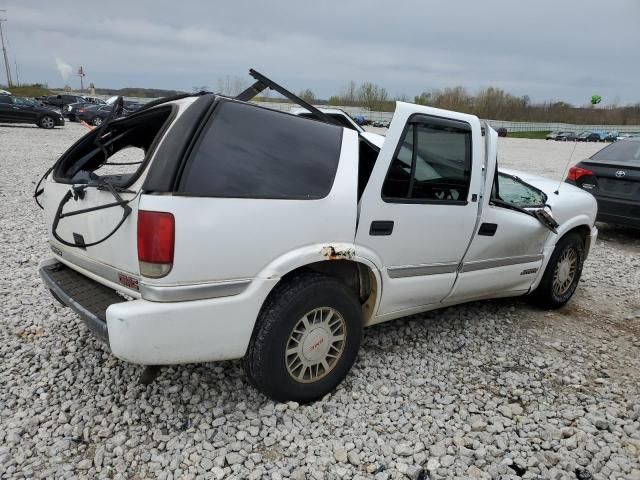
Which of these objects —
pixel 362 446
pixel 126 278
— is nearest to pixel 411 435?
pixel 362 446

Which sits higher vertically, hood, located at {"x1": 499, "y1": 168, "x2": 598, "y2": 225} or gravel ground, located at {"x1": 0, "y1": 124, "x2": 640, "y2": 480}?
hood, located at {"x1": 499, "y1": 168, "x2": 598, "y2": 225}

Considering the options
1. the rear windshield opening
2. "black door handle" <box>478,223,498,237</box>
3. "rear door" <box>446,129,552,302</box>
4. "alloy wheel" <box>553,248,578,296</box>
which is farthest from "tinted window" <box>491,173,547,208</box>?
the rear windshield opening

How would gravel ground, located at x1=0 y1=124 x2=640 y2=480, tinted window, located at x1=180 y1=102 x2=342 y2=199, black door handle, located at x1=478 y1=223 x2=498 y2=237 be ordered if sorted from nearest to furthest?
tinted window, located at x1=180 y1=102 x2=342 y2=199 → gravel ground, located at x1=0 y1=124 x2=640 y2=480 → black door handle, located at x1=478 y1=223 x2=498 y2=237

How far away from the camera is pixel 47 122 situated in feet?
75.0

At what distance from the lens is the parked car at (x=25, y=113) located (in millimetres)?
21938

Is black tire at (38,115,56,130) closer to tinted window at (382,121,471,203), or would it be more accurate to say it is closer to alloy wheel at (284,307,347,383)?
tinted window at (382,121,471,203)

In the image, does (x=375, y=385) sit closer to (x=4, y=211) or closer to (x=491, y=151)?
(x=491, y=151)

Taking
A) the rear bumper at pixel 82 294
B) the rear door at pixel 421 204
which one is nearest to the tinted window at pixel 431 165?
the rear door at pixel 421 204

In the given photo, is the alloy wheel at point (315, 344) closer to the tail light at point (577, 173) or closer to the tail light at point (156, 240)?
the tail light at point (156, 240)

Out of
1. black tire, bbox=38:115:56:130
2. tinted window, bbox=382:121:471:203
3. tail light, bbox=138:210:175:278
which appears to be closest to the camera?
tail light, bbox=138:210:175:278

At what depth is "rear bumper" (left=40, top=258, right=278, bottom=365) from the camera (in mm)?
2137

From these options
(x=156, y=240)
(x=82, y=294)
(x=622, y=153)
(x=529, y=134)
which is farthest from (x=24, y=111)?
(x=529, y=134)

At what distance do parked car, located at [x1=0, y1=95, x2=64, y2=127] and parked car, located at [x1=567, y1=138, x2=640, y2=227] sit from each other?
23.9m

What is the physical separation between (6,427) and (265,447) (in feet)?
4.63
